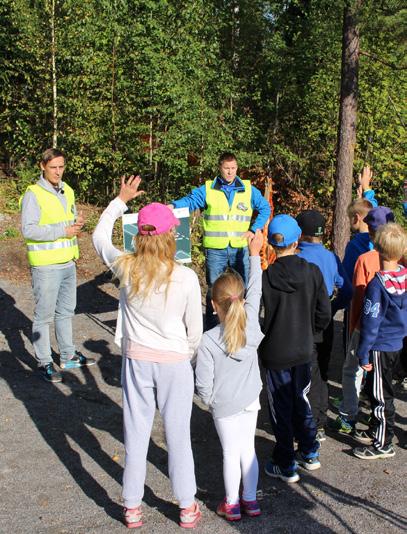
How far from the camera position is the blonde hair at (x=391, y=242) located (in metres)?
4.28

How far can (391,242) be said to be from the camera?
4.28m

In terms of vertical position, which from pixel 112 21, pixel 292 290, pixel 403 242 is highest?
pixel 112 21

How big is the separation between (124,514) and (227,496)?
24.0 inches

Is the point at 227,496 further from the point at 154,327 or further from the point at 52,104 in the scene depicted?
the point at 52,104

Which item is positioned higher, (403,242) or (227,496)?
(403,242)

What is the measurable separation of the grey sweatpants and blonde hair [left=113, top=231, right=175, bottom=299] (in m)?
0.44

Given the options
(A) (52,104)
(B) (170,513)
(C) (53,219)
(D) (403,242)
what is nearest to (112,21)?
(A) (52,104)

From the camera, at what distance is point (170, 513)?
12.8 ft

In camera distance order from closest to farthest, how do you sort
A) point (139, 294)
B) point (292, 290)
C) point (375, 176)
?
point (139, 294) < point (292, 290) < point (375, 176)

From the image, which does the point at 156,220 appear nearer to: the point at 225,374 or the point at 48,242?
the point at 225,374

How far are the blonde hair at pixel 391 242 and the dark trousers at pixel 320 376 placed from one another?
0.65 metres

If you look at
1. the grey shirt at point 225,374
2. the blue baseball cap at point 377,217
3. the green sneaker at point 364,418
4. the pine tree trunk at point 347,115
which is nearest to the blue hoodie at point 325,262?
the blue baseball cap at point 377,217

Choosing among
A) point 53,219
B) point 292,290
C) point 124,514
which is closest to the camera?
point 124,514

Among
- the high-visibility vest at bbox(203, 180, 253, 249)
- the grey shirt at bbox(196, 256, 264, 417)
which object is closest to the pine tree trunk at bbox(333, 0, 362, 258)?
the high-visibility vest at bbox(203, 180, 253, 249)
